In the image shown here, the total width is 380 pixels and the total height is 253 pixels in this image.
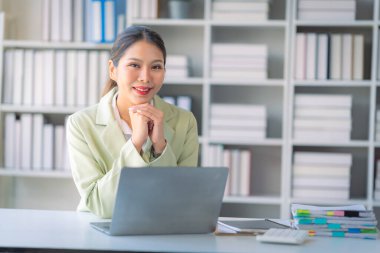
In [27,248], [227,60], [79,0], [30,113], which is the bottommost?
[27,248]

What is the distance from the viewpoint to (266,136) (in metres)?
4.33

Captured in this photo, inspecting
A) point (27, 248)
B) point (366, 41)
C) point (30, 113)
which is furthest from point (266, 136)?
point (27, 248)

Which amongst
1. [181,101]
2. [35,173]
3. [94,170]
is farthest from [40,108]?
[94,170]

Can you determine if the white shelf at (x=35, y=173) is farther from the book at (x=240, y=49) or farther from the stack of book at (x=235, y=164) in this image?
the book at (x=240, y=49)

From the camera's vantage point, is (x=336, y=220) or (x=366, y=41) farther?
(x=366, y=41)

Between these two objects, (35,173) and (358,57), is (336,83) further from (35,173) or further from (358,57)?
(35,173)

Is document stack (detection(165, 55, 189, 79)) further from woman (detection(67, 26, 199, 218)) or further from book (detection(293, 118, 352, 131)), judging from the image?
woman (detection(67, 26, 199, 218))

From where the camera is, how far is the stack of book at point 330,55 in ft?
13.2

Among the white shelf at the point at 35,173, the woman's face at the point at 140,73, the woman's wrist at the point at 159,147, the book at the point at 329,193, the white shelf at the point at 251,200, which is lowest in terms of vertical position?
the white shelf at the point at 251,200

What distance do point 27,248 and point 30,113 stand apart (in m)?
2.71

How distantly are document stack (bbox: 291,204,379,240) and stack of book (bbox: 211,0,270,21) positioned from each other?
2167 mm

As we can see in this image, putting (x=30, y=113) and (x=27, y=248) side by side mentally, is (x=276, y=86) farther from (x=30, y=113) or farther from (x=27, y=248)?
(x=27, y=248)

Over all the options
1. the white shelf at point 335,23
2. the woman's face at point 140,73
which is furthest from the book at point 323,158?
the woman's face at point 140,73

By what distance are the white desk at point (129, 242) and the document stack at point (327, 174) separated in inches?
82.3
